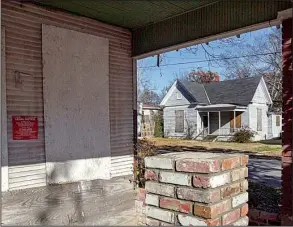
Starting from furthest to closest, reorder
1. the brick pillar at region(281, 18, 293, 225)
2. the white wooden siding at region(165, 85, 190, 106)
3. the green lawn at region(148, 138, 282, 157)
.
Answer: the white wooden siding at region(165, 85, 190, 106) < the green lawn at region(148, 138, 282, 157) < the brick pillar at region(281, 18, 293, 225)

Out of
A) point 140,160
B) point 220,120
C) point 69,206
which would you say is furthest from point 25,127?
point 220,120

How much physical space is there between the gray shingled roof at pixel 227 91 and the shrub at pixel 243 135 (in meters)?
2.15

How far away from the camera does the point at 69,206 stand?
498cm

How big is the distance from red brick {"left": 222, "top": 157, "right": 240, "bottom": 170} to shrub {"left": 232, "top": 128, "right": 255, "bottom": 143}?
1986cm

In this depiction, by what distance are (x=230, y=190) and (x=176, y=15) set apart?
15.6 ft

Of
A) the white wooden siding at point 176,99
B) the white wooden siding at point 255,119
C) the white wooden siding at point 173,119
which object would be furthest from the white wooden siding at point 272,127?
the white wooden siding at point 176,99

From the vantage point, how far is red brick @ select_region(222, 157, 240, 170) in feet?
4.36

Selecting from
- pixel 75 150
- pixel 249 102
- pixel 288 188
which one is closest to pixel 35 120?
pixel 75 150

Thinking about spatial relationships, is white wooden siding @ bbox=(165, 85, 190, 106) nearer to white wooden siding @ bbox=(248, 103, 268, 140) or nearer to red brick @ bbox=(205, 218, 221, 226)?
white wooden siding @ bbox=(248, 103, 268, 140)

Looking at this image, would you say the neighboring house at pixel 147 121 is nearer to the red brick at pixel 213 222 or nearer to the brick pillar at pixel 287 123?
the brick pillar at pixel 287 123

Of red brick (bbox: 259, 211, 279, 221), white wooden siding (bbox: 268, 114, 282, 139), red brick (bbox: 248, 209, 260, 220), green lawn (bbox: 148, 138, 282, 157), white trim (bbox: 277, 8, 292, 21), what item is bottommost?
green lawn (bbox: 148, 138, 282, 157)

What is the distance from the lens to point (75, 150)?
570 cm

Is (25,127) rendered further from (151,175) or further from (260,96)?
(260,96)

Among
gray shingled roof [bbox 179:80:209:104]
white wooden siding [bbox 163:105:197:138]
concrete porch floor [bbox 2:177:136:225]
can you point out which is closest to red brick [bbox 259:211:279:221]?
concrete porch floor [bbox 2:177:136:225]
